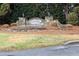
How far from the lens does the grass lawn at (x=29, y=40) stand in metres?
7.23

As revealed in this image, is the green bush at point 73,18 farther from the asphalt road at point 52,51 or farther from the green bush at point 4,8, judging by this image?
the green bush at point 4,8

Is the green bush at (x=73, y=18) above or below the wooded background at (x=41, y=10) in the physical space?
below

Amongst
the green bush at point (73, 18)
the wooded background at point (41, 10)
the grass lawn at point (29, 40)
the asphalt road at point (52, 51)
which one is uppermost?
the wooded background at point (41, 10)

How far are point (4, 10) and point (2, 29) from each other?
0.19 metres

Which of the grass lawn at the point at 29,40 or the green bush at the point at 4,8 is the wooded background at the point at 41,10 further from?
the grass lawn at the point at 29,40

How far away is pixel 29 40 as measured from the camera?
7238 millimetres

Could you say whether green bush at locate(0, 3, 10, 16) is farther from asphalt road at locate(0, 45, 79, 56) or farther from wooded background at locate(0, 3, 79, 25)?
asphalt road at locate(0, 45, 79, 56)

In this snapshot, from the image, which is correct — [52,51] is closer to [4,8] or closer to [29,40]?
[29,40]

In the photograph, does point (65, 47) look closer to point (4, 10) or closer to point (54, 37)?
point (54, 37)

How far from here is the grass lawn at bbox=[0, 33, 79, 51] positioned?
7230 millimetres

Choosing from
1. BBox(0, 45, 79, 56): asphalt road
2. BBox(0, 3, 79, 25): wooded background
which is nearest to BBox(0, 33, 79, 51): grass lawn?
BBox(0, 45, 79, 56): asphalt road

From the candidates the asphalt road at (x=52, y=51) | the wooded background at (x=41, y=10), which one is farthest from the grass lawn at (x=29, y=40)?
the wooded background at (x=41, y=10)

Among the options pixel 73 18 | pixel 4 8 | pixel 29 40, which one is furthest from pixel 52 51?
pixel 4 8

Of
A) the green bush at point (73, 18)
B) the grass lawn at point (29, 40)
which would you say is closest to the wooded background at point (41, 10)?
the green bush at point (73, 18)
